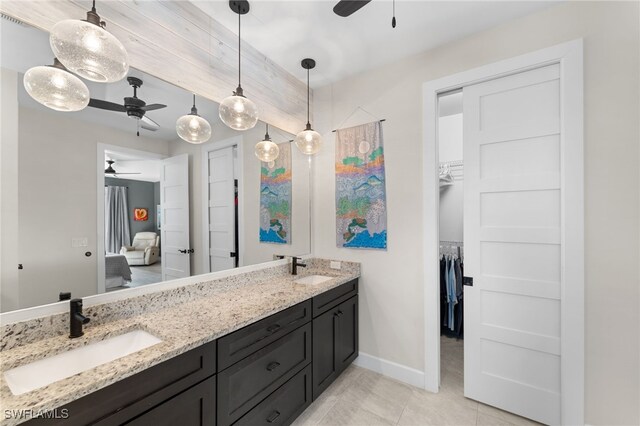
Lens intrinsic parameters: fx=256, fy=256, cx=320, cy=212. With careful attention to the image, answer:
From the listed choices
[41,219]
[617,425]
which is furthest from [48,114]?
[617,425]

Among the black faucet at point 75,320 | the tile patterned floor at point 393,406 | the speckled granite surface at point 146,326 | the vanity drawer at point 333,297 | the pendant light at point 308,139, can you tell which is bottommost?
the tile patterned floor at point 393,406

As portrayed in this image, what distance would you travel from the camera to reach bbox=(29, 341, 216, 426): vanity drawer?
858 mm

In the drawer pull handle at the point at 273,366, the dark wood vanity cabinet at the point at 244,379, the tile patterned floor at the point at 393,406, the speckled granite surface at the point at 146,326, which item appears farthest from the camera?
the tile patterned floor at the point at 393,406

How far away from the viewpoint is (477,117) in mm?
2025

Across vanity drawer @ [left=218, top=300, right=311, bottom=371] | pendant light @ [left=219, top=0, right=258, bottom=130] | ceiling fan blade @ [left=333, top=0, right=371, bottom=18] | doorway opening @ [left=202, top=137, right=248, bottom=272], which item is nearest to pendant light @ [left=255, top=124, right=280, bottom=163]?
doorway opening @ [left=202, top=137, right=248, bottom=272]

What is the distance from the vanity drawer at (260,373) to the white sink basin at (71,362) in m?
0.43

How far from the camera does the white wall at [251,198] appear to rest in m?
1.85

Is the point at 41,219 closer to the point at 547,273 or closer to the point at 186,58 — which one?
the point at 186,58

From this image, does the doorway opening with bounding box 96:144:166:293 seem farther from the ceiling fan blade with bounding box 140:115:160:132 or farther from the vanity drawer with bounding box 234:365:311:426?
the vanity drawer with bounding box 234:365:311:426

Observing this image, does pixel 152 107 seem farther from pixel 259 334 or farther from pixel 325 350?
pixel 325 350

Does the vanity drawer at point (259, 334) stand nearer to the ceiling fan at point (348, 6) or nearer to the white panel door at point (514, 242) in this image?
the white panel door at point (514, 242)

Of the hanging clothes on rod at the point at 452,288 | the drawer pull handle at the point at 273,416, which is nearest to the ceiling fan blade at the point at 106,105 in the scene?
the drawer pull handle at the point at 273,416

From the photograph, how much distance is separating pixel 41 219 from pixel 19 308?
39cm

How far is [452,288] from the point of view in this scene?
286cm
